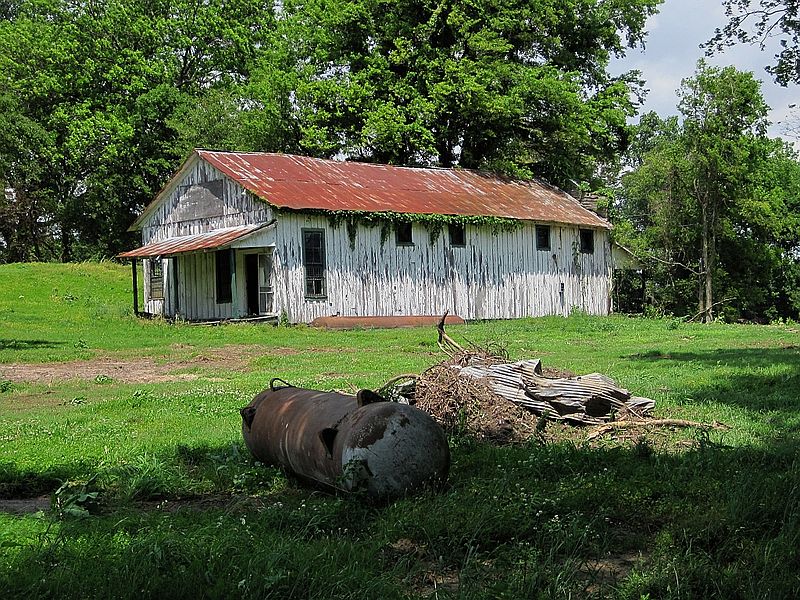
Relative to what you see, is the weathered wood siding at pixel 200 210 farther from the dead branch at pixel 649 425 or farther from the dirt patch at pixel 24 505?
the dirt patch at pixel 24 505

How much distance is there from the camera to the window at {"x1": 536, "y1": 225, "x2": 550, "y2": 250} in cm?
3375

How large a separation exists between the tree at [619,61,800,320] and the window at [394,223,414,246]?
42.4 ft

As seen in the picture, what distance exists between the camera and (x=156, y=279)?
32.6 meters

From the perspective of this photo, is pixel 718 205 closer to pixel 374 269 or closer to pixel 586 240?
pixel 586 240

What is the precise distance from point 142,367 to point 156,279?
16.6 meters

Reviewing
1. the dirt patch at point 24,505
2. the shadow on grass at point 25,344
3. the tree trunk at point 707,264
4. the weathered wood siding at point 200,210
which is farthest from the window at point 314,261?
the dirt patch at point 24,505

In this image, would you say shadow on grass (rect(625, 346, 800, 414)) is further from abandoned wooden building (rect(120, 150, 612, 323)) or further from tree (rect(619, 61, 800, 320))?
tree (rect(619, 61, 800, 320))

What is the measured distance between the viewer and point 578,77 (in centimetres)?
3900

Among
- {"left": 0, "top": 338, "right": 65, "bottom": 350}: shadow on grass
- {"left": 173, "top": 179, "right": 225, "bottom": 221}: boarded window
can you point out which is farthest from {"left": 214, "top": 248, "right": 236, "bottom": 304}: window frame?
{"left": 0, "top": 338, "right": 65, "bottom": 350}: shadow on grass

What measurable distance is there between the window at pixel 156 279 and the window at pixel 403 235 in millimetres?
8931

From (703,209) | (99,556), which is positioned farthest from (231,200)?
(99,556)

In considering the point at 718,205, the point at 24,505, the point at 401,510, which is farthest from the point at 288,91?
the point at 401,510

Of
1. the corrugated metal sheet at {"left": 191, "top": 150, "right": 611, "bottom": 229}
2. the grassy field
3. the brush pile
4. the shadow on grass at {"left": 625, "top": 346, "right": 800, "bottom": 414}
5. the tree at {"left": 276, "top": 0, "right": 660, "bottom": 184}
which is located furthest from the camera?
the tree at {"left": 276, "top": 0, "right": 660, "bottom": 184}

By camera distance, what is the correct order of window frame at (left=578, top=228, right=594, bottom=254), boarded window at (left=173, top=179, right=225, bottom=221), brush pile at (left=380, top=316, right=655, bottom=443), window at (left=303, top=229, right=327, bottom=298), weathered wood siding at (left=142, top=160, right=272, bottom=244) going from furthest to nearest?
window frame at (left=578, top=228, right=594, bottom=254) < boarded window at (left=173, top=179, right=225, bottom=221) < weathered wood siding at (left=142, top=160, right=272, bottom=244) < window at (left=303, top=229, right=327, bottom=298) < brush pile at (left=380, top=316, right=655, bottom=443)
